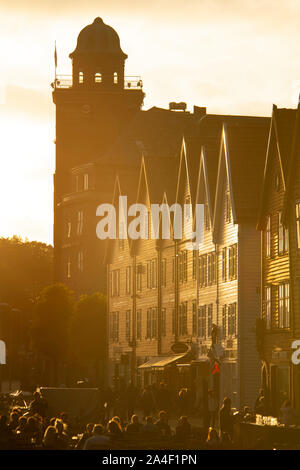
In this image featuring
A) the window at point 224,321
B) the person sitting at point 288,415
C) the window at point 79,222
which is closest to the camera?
the person sitting at point 288,415

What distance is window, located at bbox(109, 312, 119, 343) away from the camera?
95.9 meters

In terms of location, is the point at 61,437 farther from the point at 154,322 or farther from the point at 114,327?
the point at 114,327

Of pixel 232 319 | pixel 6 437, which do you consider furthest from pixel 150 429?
pixel 232 319

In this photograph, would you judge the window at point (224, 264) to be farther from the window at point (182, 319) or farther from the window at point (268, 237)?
the window at point (182, 319)

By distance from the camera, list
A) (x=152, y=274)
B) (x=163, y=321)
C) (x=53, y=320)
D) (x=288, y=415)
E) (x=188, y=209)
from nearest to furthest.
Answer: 1. (x=288, y=415)
2. (x=188, y=209)
3. (x=163, y=321)
4. (x=152, y=274)
5. (x=53, y=320)

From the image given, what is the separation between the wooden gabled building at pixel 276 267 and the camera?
58.0 metres

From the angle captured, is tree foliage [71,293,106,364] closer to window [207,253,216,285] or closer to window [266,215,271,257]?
window [207,253,216,285]

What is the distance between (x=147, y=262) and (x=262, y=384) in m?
28.4

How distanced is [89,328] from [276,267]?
4086 centimetres

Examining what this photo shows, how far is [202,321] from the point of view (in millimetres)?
73625

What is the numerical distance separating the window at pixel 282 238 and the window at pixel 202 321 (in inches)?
569

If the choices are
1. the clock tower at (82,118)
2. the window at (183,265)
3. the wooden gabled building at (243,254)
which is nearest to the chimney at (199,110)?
the clock tower at (82,118)

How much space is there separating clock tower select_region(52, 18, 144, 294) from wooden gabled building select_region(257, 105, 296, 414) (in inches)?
2277

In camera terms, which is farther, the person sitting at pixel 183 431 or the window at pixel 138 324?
the window at pixel 138 324
